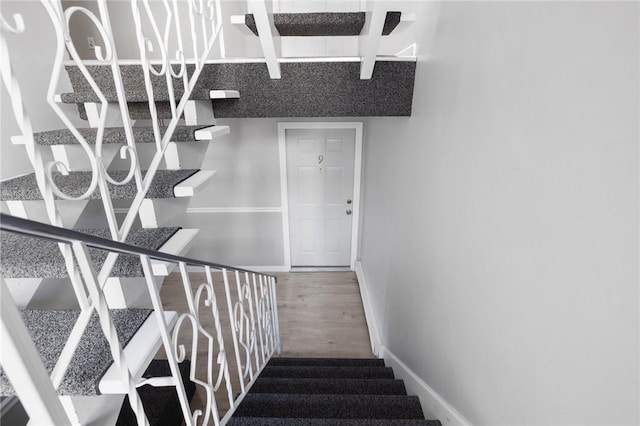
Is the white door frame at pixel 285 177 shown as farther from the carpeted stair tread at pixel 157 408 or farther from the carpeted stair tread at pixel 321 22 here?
the carpeted stair tread at pixel 157 408

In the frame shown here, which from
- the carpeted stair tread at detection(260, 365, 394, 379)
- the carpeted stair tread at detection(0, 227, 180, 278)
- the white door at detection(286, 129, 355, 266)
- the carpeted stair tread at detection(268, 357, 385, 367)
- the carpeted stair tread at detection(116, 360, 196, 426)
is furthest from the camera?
the white door at detection(286, 129, 355, 266)

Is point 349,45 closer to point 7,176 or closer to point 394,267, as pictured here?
point 394,267

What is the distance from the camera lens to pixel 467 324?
110 centimetres

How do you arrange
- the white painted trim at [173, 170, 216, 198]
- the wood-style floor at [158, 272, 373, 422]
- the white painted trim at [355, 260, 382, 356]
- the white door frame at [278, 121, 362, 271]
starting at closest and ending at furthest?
1. the white painted trim at [173, 170, 216, 198]
2. the white painted trim at [355, 260, 382, 356]
3. the wood-style floor at [158, 272, 373, 422]
4. the white door frame at [278, 121, 362, 271]

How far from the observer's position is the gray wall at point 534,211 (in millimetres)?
534

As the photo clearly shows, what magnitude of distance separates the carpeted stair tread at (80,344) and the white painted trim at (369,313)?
7.42 feet

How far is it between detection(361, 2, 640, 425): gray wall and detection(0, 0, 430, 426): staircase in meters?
0.46

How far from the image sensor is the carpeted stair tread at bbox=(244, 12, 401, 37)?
1.44 metres

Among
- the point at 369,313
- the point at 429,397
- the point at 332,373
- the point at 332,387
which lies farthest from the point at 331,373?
the point at 369,313

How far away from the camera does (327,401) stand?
1.53m

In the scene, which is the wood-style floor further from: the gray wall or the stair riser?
the gray wall

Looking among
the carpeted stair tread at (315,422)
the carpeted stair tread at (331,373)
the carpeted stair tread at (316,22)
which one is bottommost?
the carpeted stair tread at (331,373)

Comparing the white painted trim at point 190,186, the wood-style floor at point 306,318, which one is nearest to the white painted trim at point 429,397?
the wood-style floor at point 306,318

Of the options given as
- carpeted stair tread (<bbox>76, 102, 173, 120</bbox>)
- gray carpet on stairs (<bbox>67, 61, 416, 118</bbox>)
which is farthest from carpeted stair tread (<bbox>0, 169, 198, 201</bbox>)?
gray carpet on stairs (<bbox>67, 61, 416, 118</bbox>)
